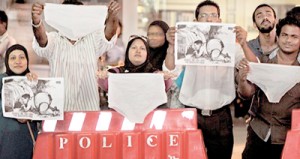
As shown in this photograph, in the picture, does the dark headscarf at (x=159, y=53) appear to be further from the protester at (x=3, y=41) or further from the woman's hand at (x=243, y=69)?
the protester at (x=3, y=41)

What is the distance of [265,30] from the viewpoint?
4086mm

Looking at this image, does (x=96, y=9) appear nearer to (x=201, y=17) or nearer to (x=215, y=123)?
(x=201, y=17)

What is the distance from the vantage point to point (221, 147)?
144 inches

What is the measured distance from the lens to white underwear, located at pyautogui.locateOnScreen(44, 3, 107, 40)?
3.62 metres

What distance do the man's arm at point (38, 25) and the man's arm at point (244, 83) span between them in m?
1.37

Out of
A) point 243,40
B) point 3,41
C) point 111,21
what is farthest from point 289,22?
point 3,41

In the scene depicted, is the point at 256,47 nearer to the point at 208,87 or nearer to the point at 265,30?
the point at 265,30

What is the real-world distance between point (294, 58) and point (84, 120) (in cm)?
138

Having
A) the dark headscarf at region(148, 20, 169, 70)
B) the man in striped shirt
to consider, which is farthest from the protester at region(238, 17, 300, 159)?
the man in striped shirt

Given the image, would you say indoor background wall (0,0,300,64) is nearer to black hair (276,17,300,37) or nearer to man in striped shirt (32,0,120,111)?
man in striped shirt (32,0,120,111)

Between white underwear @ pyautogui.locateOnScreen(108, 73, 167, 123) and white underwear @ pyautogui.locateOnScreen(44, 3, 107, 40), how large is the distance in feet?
2.02

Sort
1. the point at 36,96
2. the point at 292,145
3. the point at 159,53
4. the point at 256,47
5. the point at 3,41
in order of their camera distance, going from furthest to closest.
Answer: the point at 3,41 → the point at 256,47 → the point at 159,53 → the point at 36,96 → the point at 292,145

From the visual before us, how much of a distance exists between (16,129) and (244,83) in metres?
1.55

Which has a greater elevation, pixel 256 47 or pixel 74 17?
pixel 74 17
